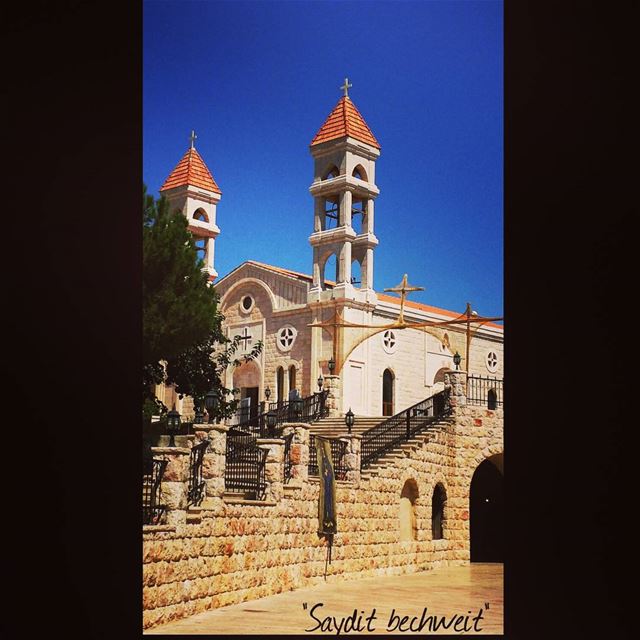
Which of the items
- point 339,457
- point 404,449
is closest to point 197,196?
point 339,457

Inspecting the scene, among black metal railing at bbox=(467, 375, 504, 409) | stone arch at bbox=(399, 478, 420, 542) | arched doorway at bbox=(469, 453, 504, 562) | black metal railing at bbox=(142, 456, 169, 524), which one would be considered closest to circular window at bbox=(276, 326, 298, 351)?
stone arch at bbox=(399, 478, 420, 542)

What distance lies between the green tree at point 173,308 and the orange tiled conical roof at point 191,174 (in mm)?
308

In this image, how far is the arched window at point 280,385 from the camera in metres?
12.3

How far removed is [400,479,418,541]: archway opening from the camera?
44.2 ft

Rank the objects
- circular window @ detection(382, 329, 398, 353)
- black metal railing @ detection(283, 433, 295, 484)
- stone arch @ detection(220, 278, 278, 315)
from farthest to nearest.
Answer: circular window @ detection(382, 329, 398, 353) < stone arch @ detection(220, 278, 278, 315) < black metal railing @ detection(283, 433, 295, 484)

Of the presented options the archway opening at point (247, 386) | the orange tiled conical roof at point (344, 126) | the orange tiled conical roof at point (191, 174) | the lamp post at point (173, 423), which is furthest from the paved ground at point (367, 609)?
the orange tiled conical roof at point (344, 126)

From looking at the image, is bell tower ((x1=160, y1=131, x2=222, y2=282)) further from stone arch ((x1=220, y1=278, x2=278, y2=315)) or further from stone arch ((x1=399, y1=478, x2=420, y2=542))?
stone arch ((x1=399, y1=478, x2=420, y2=542))

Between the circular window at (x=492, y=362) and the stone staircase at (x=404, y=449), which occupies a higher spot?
the circular window at (x=492, y=362)

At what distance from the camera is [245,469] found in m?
10.3

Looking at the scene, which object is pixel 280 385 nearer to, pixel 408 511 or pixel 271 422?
pixel 271 422

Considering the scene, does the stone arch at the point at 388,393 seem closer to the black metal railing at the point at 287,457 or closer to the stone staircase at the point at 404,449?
the stone staircase at the point at 404,449

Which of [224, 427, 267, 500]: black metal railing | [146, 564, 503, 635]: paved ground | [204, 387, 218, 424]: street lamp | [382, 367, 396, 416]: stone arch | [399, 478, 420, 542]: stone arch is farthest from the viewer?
[399, 478, 420, 542]: stone arch

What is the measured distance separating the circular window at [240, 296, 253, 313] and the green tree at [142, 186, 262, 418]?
1575mm

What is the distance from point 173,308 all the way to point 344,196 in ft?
9.40
